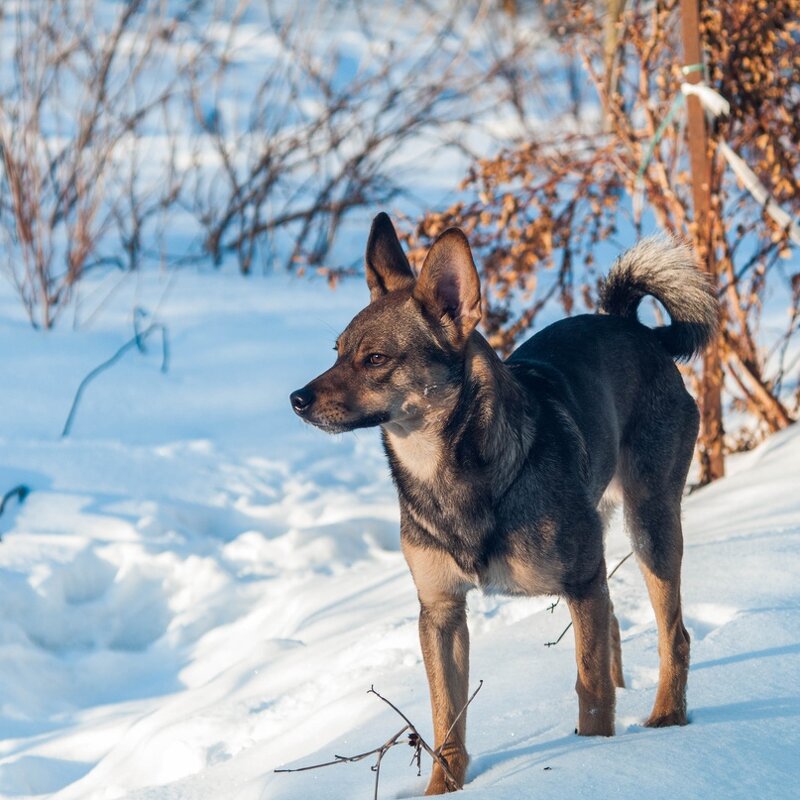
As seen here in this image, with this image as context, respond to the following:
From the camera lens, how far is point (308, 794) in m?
2.78

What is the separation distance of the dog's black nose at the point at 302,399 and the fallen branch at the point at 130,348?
13.3 ft

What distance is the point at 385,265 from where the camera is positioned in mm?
3303

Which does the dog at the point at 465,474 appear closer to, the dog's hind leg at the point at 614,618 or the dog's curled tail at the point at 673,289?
the dog's hind leg at the point at 614,618

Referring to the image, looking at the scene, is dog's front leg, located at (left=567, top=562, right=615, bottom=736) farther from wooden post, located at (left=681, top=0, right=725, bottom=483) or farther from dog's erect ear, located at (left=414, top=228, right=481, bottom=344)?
wooden post, located at (left=681, top=0, right=725, bottom=483)

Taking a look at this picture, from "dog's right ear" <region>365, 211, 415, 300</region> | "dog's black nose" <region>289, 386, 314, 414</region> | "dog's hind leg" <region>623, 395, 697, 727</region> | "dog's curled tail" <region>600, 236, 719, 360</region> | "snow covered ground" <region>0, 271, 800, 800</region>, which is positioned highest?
"dog's right ear" <region>365, 211, 415, 300</region>

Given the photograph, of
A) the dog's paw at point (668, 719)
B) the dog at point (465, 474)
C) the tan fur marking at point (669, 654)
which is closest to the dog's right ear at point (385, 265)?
the dog at point (465, 474)

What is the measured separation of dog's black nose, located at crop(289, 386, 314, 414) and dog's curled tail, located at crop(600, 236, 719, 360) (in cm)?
132

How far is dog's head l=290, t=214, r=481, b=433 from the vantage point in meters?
2.89

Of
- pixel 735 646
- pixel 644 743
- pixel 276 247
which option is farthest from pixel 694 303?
pixel 276 247

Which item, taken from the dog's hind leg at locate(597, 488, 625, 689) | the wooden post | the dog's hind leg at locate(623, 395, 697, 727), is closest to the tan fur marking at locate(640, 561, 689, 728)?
the dog's hind leg at locate(623, 395, 697, 727)

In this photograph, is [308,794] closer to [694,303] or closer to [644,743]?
[644,743]

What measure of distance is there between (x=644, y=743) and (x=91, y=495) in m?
4.12

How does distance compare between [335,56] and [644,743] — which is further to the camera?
[335,56]

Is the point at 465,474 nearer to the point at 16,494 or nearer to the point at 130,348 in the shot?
the point at 16,494
